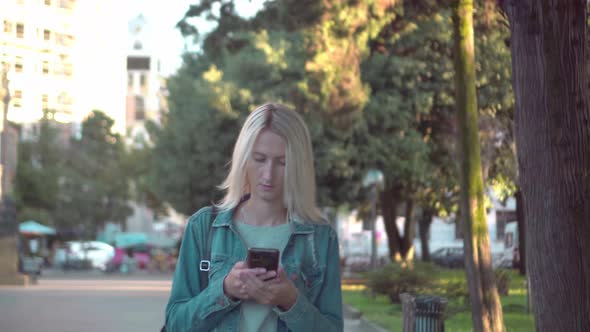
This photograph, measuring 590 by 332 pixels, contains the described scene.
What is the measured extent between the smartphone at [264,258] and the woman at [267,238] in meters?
0.18

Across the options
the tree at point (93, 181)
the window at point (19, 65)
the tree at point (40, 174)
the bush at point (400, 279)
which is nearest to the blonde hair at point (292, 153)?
the bush at point (400, 279)

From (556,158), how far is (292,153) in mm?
4442

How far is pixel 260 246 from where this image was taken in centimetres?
416

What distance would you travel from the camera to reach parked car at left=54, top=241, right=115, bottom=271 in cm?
6366

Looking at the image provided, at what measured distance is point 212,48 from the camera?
627 inches

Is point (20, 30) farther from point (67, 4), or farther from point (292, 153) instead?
point (292, 153)

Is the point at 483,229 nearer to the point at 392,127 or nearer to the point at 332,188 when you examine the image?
the point at 392,127

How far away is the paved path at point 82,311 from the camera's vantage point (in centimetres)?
1947

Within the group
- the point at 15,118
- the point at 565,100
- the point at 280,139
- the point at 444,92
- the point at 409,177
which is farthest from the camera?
the point at 15,118

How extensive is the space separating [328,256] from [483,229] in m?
10.7

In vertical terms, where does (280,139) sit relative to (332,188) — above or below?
below

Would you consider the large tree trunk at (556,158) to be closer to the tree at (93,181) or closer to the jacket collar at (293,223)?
the jacket collar at (293,223)

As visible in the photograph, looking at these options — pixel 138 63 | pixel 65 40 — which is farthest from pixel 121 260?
pixel 138 63

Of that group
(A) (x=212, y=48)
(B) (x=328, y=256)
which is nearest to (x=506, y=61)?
(A) (x=212, y=48)
